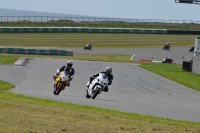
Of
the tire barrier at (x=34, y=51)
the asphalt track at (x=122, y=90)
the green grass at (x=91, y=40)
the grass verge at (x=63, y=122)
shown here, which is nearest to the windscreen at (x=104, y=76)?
the asphalt track at (x=122, y=90)

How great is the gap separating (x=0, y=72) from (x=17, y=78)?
237 centimetres

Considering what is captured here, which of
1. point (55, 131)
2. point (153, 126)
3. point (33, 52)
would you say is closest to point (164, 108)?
point (153, 126)

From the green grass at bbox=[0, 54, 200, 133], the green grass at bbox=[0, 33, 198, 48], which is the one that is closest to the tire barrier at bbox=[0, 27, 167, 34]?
the green grass at bbox=[0, 33, 198, 48]

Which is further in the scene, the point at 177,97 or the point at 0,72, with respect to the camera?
the point at 0,72

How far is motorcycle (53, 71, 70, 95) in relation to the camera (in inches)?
836

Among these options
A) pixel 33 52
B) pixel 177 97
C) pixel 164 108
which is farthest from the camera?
pixel 33 52

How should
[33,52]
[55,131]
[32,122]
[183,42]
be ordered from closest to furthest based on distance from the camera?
[55,131] → [32,122] → [33,52] → [183,42]

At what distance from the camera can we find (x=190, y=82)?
97.6ft

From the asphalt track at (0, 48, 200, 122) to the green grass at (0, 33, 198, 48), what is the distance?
2525 centimetres

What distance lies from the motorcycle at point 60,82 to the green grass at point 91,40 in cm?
3746

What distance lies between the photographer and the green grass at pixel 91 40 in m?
62.5

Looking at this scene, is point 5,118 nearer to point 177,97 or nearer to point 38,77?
point 177,97

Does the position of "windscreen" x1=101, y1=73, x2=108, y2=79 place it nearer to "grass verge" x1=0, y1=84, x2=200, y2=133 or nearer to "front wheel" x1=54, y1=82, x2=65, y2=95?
"front wheel" x1=54, y1=82, x2=65, y2=95

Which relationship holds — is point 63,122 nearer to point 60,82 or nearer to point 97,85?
point 97,85
